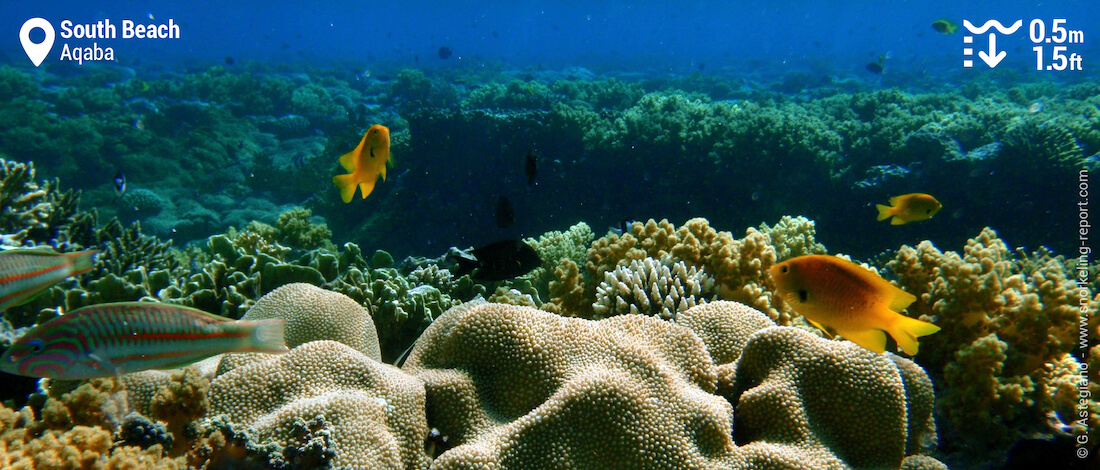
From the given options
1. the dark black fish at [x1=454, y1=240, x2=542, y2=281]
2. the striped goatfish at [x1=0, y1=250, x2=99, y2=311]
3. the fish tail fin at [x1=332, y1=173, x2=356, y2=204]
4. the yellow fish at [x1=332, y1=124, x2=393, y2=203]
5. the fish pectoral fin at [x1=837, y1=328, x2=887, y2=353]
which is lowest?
the fish pectoral fin at [x1=837, y1=328, x2=887, y2=353]

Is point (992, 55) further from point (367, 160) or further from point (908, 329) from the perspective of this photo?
point (367, 160)

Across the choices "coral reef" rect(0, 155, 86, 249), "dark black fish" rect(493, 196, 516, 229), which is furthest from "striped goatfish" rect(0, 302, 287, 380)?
"coral reef" rect(0, 155, 86, 249)

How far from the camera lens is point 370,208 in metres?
13.1

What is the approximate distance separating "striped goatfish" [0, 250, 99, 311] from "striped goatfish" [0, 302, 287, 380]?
47cm

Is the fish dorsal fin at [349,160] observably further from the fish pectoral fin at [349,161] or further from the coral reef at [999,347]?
the coral reef at [999,347]

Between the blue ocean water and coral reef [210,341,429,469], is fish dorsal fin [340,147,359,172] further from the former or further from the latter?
the blue ocean water

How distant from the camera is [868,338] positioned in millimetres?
2076

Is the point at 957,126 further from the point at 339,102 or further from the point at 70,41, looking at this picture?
the point at 70,41

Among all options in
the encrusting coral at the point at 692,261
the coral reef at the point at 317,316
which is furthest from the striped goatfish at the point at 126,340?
the encrusting coral at the point at 692,261

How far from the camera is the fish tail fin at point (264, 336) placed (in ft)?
5.80

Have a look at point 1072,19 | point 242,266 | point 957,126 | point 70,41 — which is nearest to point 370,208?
point 242,266

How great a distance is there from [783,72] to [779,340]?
4176 cm

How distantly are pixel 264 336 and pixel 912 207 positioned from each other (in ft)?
20.1

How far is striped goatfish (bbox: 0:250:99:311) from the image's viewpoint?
1912mm
